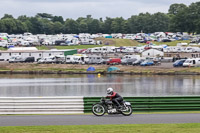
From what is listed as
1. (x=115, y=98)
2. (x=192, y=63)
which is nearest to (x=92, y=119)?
(x=115, y=98)

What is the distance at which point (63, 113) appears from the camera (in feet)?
90.4

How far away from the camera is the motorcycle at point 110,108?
2655cm

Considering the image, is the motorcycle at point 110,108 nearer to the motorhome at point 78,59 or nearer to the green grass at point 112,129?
the green grass at point 112,129

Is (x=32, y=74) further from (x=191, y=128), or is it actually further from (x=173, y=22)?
(x=173, y=22)

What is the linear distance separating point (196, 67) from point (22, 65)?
39.2m

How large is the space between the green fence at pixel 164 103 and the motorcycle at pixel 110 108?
166cm

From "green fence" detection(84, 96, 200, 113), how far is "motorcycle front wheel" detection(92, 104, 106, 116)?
2.17 metres

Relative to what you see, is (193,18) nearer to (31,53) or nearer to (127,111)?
(31,53)

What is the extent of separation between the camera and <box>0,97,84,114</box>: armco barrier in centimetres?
2745

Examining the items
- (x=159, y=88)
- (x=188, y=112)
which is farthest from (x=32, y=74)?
(x=188, y=112)

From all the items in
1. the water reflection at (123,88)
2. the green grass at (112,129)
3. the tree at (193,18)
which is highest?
the tree at (193,18)

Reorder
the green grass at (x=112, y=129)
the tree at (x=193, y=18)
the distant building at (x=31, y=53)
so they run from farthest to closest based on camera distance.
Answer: the tree at (x=193, y=18) → the distant building at (x=31, y=53) → the green grass at (x=112, y=129)

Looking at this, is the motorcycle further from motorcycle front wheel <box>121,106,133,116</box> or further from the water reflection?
the water reflection

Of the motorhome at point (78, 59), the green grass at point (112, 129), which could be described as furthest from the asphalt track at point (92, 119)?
the motorhome at point (78, 59)
